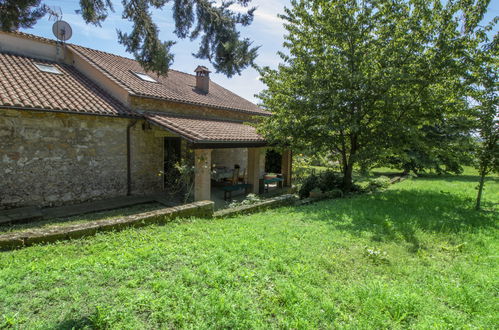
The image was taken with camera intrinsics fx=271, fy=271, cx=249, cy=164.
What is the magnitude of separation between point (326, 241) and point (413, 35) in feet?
26.1

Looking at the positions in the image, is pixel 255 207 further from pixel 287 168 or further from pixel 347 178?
pixel 287 168

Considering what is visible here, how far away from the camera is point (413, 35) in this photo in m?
9.00

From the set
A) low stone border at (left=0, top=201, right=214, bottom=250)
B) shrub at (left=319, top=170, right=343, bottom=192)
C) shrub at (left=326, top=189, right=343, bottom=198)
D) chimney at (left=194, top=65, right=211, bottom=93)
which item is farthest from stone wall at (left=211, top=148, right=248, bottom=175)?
low stone border at (left=0, top=201, right=214, bottom=250)

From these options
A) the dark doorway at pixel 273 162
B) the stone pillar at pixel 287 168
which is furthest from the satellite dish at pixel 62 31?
the dark doorway at pixel 273 162

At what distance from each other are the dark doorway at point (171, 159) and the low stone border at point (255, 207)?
14.9ft

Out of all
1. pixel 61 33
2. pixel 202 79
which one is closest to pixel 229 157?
pixel 202 79

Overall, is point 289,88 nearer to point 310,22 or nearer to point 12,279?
point 310,22

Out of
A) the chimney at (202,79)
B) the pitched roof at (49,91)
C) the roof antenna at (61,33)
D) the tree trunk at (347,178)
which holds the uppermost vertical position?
the roof antenna at (61,33)

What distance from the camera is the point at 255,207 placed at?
813cm

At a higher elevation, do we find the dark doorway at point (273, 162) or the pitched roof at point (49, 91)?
the pitched roof at point (49, 91)

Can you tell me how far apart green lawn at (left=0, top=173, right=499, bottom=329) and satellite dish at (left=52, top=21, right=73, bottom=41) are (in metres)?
12.3

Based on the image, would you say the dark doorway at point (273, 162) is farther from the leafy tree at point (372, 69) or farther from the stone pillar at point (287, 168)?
the leafy tree at point (372, 69)

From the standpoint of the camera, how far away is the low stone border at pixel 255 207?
7.22m

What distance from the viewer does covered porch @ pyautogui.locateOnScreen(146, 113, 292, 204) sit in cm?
902
